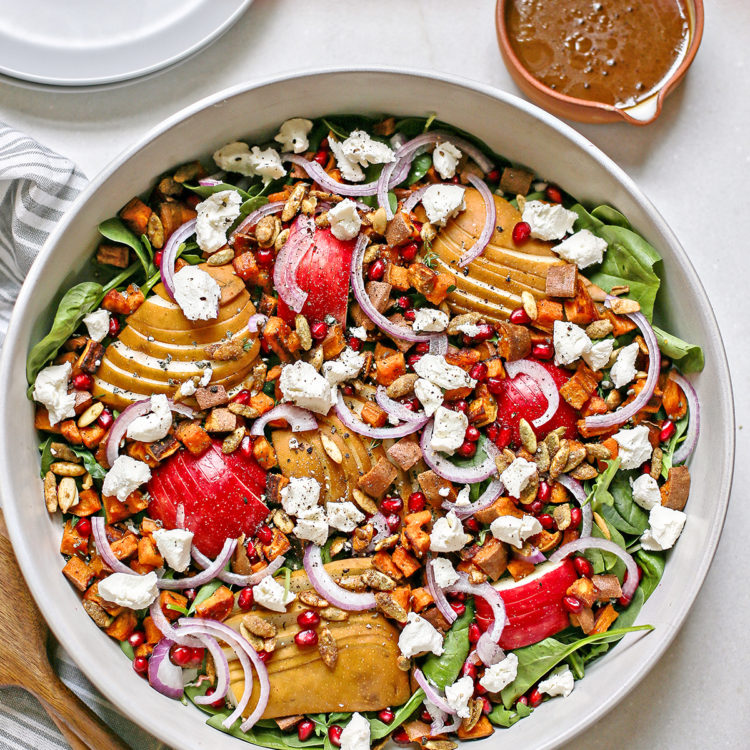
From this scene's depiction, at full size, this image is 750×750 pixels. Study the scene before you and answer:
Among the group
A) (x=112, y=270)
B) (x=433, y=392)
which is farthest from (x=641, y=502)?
(x=112, y=270)

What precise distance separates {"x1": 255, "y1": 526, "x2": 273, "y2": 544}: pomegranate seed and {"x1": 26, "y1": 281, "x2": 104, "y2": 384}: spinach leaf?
113 cm

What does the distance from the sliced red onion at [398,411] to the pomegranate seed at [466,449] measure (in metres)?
0.22

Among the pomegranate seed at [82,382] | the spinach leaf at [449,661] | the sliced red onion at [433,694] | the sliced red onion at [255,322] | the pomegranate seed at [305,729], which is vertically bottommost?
the pomegranate seed at [305,729]

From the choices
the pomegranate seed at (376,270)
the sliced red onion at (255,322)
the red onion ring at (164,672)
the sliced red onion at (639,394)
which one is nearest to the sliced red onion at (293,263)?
the sliced red onion at (255,322)

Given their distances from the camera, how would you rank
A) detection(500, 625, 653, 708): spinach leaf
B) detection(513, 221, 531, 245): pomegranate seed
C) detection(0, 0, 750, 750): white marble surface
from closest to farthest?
detection(500, 625, 653, 708): spinach leaf → detection(513, 221, 531, 245): pomegranate seed → detection(0, 0, 750, 750): white marble surface

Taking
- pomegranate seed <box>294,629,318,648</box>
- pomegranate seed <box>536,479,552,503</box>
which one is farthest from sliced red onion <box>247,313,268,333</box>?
pomegranate seed <box>536,479,552,503</box>

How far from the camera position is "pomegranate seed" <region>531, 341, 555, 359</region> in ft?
11.2

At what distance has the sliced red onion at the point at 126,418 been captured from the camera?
3.29 meters

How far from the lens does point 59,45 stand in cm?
364

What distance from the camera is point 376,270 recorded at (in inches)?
133

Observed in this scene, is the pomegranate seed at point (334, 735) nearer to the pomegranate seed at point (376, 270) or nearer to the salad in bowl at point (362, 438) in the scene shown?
the salad in bowl at point (362, 438)

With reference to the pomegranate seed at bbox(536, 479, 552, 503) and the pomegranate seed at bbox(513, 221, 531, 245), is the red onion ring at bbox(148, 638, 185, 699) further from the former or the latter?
the pomegranate seed at bbox(513, 221, 531, 245)

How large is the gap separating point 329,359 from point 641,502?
58.4 inches

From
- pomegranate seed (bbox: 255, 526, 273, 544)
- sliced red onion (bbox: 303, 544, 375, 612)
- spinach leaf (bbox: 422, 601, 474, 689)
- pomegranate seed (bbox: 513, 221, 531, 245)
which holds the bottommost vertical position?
spinach leaf (bbox: 422, 601, 474, 689)
